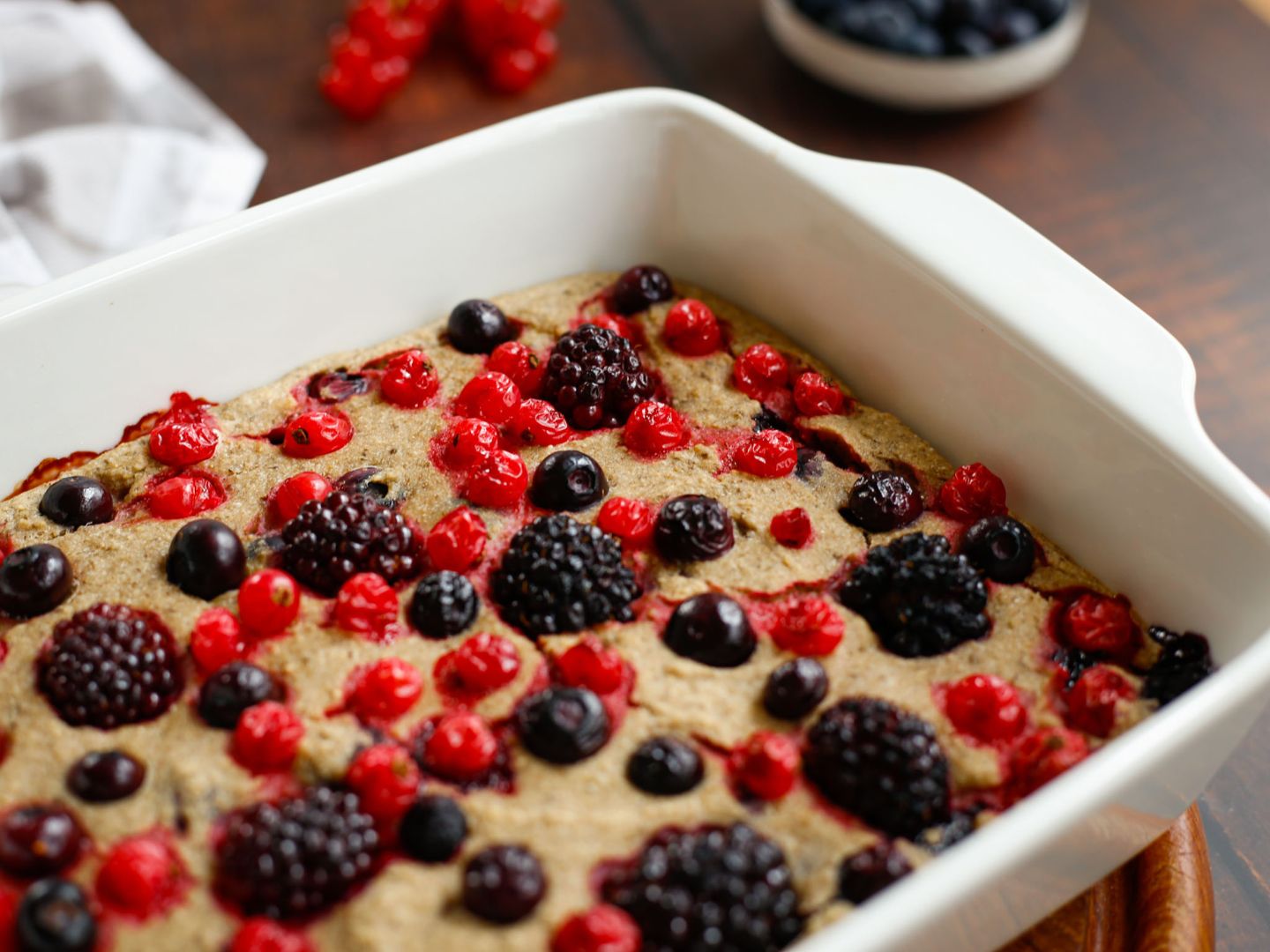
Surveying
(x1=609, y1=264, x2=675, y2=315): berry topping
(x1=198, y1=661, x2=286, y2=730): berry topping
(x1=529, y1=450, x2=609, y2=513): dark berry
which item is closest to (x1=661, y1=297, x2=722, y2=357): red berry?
(x1=609, y1=264, x2=675, y2=315): berry topping

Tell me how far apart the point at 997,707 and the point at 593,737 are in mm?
470

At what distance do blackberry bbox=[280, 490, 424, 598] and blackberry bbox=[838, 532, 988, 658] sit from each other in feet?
2.00

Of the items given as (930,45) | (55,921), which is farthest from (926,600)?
(930,45)

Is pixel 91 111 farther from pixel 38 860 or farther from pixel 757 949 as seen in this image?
pixel 757 949

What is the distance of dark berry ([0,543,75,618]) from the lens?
1.64 metres

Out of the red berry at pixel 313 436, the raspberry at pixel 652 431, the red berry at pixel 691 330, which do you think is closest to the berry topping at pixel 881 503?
the raspberry at pixel 652 431

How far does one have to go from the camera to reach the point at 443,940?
133cm

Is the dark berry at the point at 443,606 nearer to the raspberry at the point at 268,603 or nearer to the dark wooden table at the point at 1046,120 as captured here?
the raspberry at the point at 268,603

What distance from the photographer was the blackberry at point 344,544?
1662mm

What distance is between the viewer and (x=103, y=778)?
1445 millimetres

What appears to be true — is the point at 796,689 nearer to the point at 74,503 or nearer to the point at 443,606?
the point at 443,606

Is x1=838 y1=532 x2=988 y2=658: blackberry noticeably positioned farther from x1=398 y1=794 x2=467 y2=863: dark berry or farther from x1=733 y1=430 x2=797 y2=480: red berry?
x1=398 y1=794 x2=467 y2=863: dark berry

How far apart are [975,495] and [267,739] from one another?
98cm

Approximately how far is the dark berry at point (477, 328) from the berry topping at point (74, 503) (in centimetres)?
57
